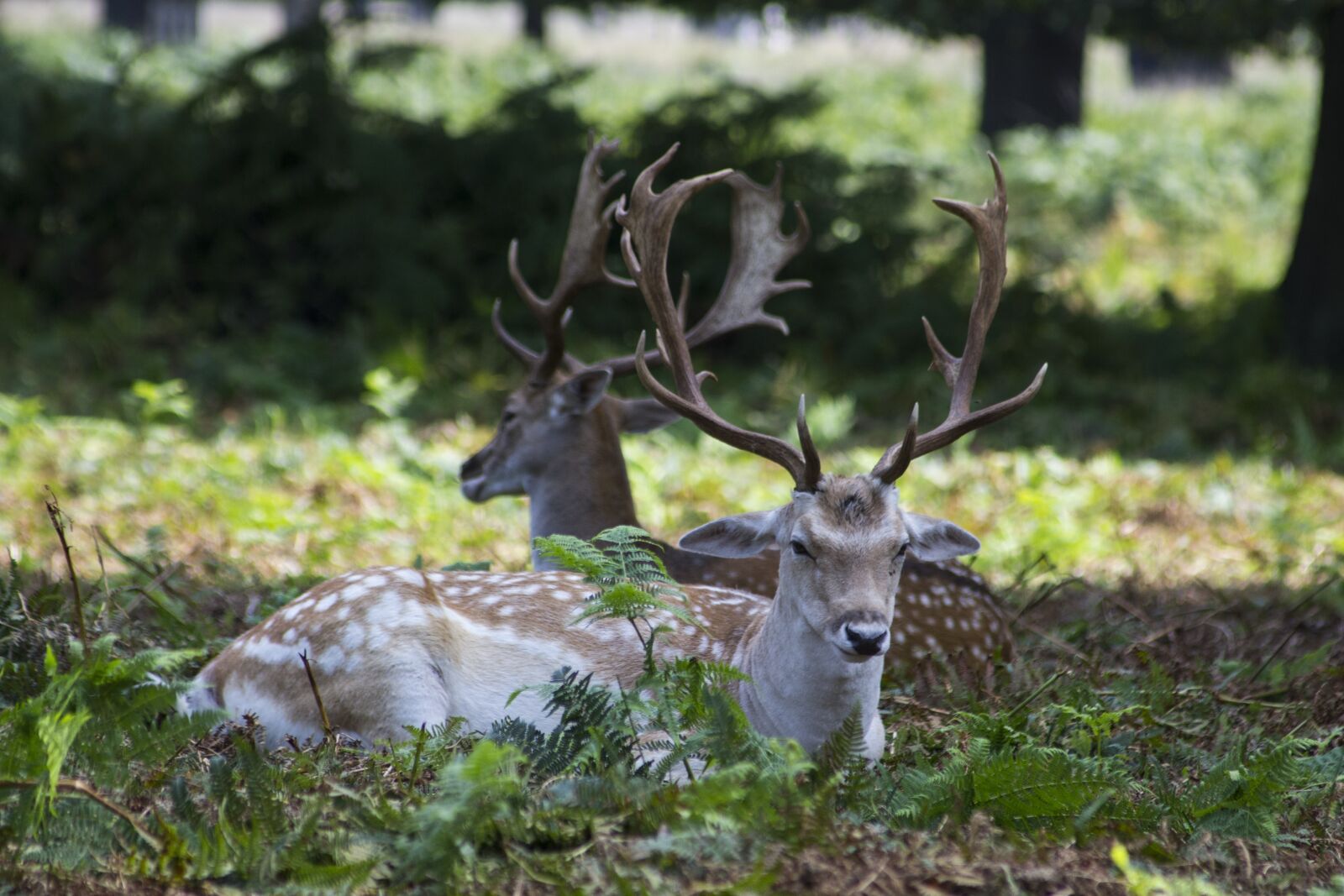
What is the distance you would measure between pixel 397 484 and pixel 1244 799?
4.74 m

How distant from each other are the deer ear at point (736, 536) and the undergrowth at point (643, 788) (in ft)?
1.07

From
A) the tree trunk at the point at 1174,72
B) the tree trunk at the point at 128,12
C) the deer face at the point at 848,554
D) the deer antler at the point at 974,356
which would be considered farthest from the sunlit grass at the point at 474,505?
the tree trunk at the point at 128,12

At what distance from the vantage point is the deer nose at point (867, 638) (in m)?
3.54

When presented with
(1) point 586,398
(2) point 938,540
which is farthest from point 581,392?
(2) point 938,540

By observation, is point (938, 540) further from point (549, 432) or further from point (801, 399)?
point (549, 432)

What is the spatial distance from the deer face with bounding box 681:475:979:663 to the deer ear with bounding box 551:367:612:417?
188cm

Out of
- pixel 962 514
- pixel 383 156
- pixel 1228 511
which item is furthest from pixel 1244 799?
pixel 383 156

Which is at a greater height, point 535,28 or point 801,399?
point 801,399

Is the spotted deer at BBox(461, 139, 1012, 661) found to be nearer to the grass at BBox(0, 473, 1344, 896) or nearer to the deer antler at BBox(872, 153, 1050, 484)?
the deer antler at BBox(872, 153, 1050, 484)

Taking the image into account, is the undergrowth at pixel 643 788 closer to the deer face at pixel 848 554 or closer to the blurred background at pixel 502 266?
the deer face at pixel 848 554

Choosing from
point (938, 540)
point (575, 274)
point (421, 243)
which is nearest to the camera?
point (938, 540)

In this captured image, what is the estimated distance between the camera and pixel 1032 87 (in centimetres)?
1655

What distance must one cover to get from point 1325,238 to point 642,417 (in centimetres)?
668

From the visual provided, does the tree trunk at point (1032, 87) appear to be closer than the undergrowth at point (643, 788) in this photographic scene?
No
